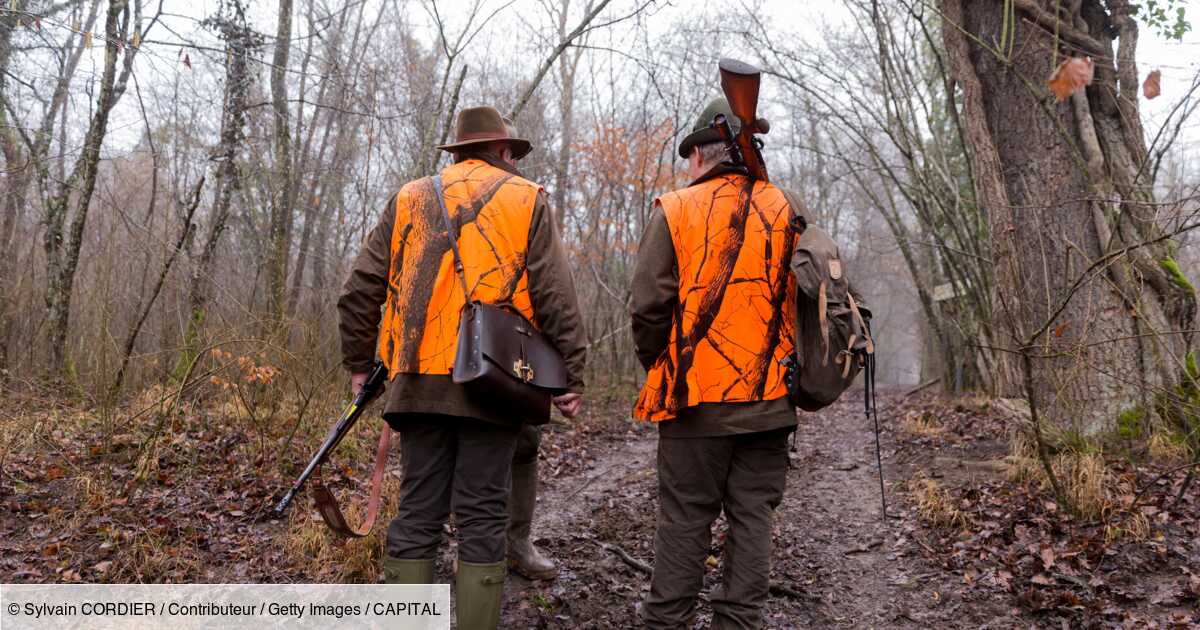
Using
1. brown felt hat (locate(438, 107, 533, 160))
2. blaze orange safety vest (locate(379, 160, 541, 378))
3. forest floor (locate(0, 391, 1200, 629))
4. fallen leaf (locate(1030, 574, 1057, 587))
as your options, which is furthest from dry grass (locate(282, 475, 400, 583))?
fallen leaf (locate(1030, 574, 1057, 587))

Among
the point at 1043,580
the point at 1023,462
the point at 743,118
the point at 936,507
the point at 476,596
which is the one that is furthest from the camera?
the point at 1023,462

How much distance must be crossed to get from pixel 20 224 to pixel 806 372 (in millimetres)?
7616

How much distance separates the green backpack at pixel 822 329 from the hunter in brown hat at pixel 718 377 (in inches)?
2.5

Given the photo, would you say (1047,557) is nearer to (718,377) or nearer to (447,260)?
(718,377)

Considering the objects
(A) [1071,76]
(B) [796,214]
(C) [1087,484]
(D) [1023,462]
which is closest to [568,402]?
(B) [796,214]

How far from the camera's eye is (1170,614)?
11.1 feet

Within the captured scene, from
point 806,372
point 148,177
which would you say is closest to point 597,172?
point 148,177

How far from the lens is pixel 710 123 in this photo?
3.06m

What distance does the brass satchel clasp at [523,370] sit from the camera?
2.74 meters

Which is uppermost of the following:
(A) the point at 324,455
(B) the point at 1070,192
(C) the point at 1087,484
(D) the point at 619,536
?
(B) the point at 1070,192

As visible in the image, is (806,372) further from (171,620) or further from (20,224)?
(20,224)

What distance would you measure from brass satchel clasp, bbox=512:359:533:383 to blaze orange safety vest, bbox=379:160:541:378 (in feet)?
0.72

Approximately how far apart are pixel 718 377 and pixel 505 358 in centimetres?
81

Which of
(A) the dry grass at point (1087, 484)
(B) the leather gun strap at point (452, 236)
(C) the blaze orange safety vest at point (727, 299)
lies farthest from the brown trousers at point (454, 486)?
(A) the dry grass at point (1087, 484)
